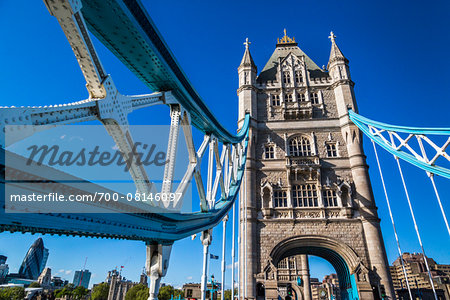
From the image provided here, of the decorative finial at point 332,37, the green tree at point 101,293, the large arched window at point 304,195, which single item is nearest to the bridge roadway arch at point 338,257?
the large arched window at point 304,195

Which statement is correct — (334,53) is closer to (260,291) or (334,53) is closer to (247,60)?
(247,60)

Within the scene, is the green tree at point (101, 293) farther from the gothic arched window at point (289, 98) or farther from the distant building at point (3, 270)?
the gothic arched window at point (289, 98)

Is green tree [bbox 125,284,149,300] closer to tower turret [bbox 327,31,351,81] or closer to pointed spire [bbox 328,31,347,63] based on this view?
tower turret [bbox 327,31,351,81]

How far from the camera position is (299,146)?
68.0ft

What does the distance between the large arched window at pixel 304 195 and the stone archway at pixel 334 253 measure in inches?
88.8

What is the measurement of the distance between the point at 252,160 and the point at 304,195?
4.30 metres

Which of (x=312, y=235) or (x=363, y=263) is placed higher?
(x=312, y=235)

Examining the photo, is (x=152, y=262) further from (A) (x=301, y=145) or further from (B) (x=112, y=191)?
(A) (x=301, y=145)

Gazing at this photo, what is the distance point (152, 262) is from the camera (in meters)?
5.27

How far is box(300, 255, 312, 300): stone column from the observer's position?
32.3m

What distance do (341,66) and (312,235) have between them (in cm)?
1395

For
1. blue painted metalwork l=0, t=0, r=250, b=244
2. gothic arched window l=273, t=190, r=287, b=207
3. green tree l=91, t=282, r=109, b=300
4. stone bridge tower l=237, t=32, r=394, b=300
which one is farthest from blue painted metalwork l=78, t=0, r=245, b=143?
green tree l=91, t=282, r=109, b=300

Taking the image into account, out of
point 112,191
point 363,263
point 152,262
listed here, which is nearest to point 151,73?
point 112,191

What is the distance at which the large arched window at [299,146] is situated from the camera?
20.3 meters
